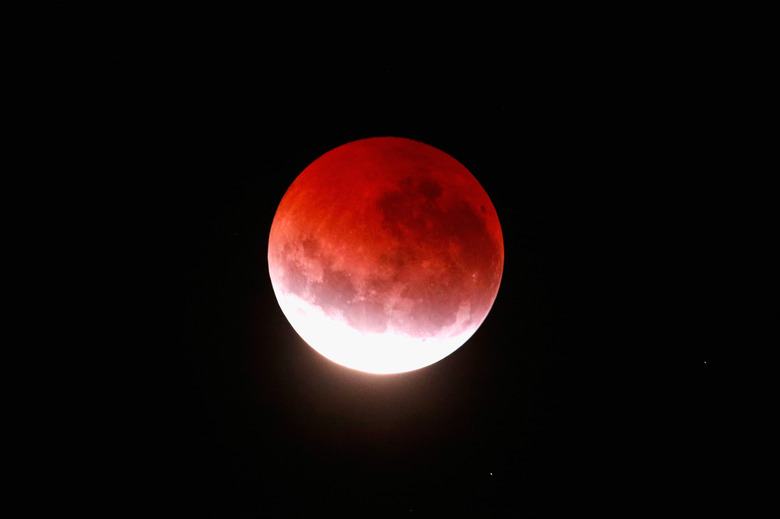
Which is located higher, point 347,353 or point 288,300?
point 288,300

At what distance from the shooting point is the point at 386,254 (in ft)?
10.4

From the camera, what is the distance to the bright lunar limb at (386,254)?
320 centimetres

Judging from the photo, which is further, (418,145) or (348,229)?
(418,145)

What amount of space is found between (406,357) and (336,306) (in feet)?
2.48

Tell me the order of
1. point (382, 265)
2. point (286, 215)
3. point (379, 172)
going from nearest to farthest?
point (382, 265)
point (379, 172)
point (286, 215)

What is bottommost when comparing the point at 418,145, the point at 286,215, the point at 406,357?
the point at 406,357

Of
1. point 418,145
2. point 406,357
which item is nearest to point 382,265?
point 406,357

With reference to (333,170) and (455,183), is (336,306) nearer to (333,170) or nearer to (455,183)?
(333,170)

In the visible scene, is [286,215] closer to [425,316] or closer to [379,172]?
[379,172]

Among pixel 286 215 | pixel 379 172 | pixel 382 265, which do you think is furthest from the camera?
pixel 286 215

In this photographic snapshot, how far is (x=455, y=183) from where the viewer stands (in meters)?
3.55

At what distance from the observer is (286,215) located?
11.8 ft

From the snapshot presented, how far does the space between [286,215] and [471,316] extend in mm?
1756

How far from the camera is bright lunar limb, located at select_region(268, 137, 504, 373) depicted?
3.20 meters
